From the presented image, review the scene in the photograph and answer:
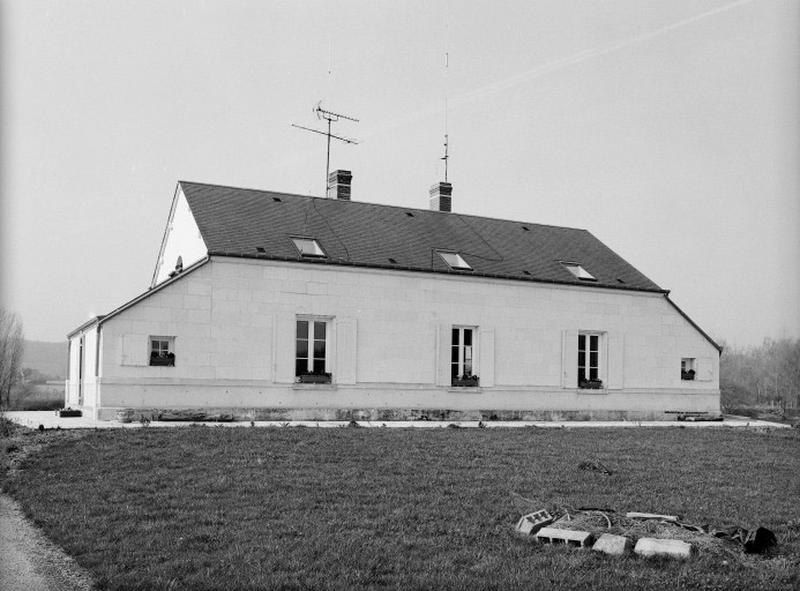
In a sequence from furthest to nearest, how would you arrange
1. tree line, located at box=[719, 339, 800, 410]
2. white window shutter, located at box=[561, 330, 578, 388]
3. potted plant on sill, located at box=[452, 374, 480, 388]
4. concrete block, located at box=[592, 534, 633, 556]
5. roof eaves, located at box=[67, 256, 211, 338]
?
tree line, located at box=[719, 339, 800, 410], white window shutter, located at box=[561, 330, 578, 388], potted plant on sill, located at box=[452, 374, 480, 388], roof eaves, located at box=[67, 256, 211, 338], concrete block, located at box=[592, 534, 633, 556]

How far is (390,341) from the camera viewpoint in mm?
24703

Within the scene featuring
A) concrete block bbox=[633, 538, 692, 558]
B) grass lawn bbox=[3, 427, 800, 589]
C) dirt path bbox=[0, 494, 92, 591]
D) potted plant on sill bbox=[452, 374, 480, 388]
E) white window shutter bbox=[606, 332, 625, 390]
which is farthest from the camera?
white window shutter bbox=[606, 332, 625, 390]

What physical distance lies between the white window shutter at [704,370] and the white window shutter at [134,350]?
18823 millimetres

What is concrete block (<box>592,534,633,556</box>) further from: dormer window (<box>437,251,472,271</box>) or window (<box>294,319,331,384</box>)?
dormer window (<box>437,251,472,271</box>)

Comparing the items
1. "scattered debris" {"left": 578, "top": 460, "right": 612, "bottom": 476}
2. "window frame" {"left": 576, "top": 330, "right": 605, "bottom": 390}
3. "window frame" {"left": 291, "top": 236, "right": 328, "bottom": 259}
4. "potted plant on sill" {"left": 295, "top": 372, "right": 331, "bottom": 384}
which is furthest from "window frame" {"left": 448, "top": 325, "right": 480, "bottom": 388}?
"scattered debris" {"left": 578, "top": 460, "right": 612, "bottom": 476}

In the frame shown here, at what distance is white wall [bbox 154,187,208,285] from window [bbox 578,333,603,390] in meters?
12.7

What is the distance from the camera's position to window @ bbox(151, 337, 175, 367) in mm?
21719

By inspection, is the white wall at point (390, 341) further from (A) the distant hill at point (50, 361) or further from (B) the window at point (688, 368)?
(A) the distant hill at point (50, 361)

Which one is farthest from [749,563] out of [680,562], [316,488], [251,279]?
[251,279]

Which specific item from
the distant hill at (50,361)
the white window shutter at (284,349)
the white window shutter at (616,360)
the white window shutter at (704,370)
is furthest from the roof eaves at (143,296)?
the distant hill at (50,361)

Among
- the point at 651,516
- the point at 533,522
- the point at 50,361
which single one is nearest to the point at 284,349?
the point at 533,522

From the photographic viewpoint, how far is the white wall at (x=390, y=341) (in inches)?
863

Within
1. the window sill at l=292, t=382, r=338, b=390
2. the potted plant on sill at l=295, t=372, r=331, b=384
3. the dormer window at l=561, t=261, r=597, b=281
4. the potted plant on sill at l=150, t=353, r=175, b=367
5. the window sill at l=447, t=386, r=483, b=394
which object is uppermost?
the dormer window at l=561, t=261, r=597, b=281

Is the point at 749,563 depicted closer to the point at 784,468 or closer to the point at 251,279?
the point at 784,468
